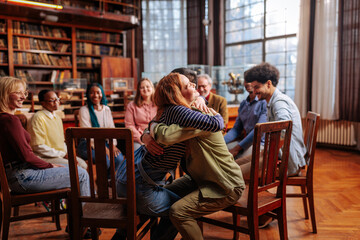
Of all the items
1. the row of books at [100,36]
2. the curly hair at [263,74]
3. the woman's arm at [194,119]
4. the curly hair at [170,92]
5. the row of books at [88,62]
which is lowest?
the woman's arm at [194,119]

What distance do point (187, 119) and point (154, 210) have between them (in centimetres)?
46

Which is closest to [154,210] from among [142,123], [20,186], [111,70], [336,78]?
[20,186]

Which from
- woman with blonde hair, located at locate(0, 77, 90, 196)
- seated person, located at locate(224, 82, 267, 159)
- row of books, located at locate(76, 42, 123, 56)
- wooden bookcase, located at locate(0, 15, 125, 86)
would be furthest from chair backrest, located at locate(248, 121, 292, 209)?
row of books, located at locate(76, 42, 123, 56)

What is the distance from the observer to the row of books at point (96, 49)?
6910mm

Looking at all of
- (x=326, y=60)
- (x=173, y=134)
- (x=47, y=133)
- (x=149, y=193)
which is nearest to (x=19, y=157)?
(x=47, y=133)

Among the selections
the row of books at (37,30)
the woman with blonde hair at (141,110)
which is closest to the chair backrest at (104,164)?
the woman with blonde hair at (141,110)

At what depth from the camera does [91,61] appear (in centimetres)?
710

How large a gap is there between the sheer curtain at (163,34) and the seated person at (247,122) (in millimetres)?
5195

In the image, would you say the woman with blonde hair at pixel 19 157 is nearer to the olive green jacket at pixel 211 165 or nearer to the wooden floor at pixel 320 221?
the wooden floor at pixel 320 221

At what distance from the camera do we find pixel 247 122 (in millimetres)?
2764

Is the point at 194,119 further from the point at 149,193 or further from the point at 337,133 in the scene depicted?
the point at 337,133

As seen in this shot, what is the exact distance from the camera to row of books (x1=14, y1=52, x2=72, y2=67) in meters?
6.22

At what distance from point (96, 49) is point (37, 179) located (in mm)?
5685

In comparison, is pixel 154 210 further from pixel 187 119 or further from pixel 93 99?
pixel 93 99
